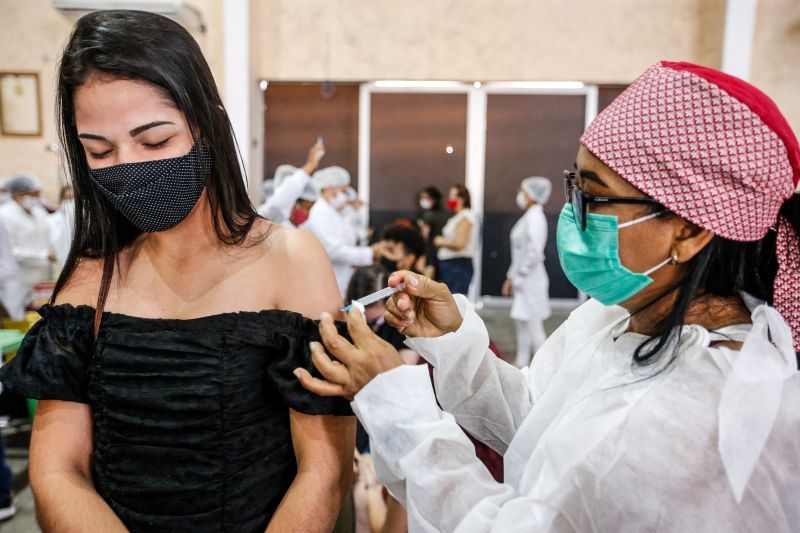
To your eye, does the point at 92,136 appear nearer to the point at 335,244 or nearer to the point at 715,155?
the point at 715,155

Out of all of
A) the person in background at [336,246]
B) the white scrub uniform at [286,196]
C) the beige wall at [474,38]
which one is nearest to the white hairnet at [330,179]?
the person in background at [336,246]

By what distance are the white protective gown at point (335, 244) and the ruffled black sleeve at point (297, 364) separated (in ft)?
11.0

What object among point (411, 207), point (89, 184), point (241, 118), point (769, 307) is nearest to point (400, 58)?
point (241, 118)

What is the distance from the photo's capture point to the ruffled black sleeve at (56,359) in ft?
3.24

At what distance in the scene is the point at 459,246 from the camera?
5.60m

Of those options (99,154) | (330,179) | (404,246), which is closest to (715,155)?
(99,154)

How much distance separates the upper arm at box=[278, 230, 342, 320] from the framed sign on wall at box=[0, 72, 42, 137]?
5777 mm

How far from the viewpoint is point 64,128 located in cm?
104

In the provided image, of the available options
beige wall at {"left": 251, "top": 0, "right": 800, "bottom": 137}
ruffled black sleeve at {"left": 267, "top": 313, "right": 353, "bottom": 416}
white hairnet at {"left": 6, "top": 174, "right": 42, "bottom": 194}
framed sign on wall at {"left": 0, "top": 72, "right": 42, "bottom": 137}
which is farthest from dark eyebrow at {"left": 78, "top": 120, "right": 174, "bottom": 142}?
framed sign on wall at {"left": 0, "top": 72, "right": 42, "bottom": 137}

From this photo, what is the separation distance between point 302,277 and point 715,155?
68cm

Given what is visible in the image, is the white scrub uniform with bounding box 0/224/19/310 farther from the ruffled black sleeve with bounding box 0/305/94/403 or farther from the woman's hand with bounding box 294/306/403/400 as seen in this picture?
the woman's hand with bounding box 294/306/403/400

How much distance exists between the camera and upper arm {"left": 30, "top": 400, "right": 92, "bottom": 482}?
98cm

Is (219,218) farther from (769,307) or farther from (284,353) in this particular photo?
(769,307)

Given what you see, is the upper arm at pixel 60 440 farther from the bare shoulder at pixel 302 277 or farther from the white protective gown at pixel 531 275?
the white protective gown at pixel 531 275
